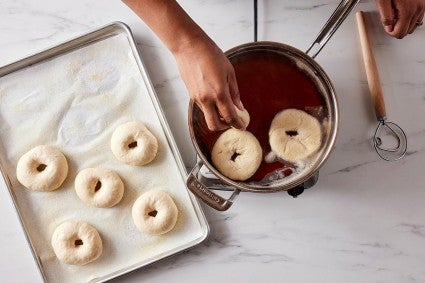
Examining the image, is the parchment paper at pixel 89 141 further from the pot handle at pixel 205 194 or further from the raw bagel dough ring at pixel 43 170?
the pot handle at pixel 205 194

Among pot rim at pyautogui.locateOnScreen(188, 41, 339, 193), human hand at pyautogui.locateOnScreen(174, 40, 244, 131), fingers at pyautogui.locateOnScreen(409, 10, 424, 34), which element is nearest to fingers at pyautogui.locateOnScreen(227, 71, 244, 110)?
human hand at pyautogui.locateOnScreen(174, 40, 244, 131)

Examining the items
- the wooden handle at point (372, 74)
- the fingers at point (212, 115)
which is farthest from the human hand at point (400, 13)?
the fingers at point (212, 115)

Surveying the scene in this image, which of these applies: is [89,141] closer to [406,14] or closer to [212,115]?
[212,115]

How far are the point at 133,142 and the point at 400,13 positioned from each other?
50cm

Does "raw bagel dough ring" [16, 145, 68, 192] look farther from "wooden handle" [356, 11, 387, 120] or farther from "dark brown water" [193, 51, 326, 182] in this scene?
"wooden handle" [356, 11, 387, 120]

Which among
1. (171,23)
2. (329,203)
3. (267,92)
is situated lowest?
(329,203)

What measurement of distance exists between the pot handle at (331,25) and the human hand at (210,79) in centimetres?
24

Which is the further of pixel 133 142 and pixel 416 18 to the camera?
pixel 133 142

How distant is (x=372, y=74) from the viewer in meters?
0.95

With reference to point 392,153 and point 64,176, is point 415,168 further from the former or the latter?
point 64,176

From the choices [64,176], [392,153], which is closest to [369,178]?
[392,153]

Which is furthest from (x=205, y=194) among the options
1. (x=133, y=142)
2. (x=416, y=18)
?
(x=416, y=18)

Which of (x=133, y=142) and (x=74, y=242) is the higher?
(x=133, y=142)

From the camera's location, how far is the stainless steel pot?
0.81 metres
